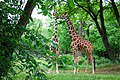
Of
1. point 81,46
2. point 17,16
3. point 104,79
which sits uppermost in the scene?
point 17,16

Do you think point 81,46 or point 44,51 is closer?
point 44,51

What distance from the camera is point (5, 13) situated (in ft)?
8.82

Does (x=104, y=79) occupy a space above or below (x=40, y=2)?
below

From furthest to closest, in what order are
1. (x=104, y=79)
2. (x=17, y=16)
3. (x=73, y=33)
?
(x=73, y=33) < (x=104, y=79) < (x=17, y=16)

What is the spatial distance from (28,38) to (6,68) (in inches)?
13.3

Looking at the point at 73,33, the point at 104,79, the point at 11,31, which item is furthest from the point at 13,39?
the point at 73,33

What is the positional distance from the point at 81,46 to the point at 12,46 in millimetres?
10759

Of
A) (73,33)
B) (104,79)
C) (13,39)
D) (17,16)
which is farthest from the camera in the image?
(73,33)

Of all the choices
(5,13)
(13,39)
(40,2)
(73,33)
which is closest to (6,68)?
(13,39)

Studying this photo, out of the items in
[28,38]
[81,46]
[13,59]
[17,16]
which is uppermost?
[17,16]

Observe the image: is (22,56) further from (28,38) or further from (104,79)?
(104,79)

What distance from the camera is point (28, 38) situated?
8.99 ft

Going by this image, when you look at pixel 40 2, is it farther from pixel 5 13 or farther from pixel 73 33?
pixel 73 33

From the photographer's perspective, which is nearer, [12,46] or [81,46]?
[12,46]
